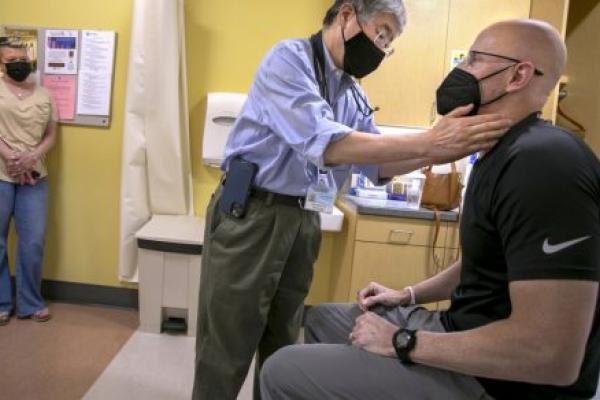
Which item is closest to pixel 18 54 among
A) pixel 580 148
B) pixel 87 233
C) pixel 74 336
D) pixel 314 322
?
pixel 87 233

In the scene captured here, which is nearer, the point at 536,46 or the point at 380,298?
the point at 536,46

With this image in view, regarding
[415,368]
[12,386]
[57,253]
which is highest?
[415,368]

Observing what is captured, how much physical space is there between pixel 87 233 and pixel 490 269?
2659 millimetres

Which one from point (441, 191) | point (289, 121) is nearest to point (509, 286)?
point (289, 121)

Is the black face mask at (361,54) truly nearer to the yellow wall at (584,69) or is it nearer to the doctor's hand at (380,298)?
the doctor's hand at (380,298)

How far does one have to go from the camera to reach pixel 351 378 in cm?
97

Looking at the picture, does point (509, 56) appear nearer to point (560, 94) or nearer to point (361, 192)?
point (361, 192)

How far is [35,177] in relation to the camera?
107 inches

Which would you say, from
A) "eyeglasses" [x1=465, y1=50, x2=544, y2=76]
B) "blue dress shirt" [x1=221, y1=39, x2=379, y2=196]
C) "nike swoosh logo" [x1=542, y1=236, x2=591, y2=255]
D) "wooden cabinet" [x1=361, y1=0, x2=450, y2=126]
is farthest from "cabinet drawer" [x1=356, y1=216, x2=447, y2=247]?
"nike swoosh logo" [x1=542, y1=236, x2=591, y2=255]

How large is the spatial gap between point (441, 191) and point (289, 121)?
1365 millimetres

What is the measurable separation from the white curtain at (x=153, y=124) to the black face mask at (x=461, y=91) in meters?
1.86

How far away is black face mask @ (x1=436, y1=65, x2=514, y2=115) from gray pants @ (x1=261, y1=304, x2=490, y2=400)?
1.96ft

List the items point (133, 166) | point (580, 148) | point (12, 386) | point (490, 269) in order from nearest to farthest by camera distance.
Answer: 1. point (580, 148)
2. point (490, 269)
3. point (12, 386)
4. point (133, 166)

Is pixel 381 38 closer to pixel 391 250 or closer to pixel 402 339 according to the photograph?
pixel 402 339
